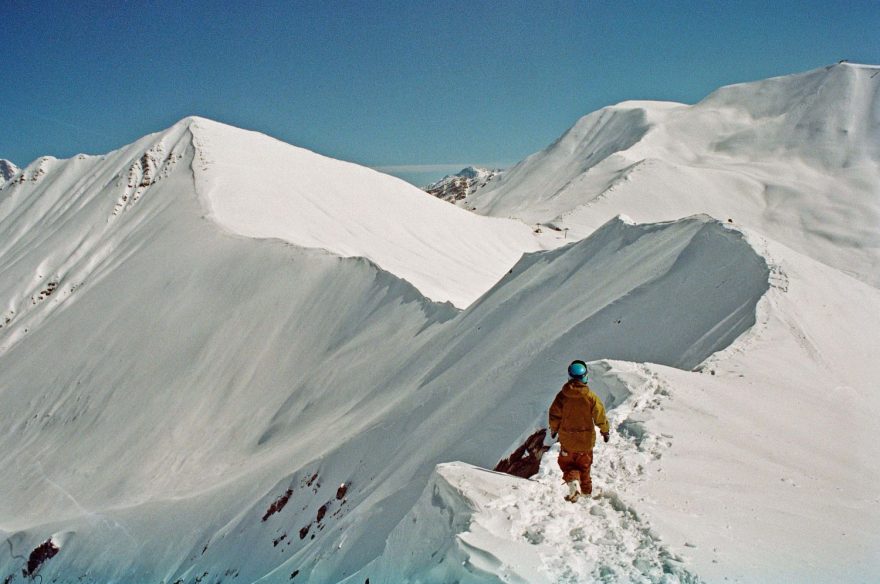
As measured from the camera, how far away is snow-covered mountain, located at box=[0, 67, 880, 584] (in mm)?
5543

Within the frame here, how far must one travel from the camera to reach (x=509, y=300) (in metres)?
18.2

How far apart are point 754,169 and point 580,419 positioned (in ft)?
197

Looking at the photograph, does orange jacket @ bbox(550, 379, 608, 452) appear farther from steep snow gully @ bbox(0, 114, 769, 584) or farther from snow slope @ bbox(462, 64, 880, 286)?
snow slope @ bbox(462, 64, 880, 286)

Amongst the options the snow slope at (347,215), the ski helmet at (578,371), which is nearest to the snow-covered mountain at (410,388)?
the snow slope at (347,215)

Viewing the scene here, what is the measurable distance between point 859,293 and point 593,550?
11098 mm

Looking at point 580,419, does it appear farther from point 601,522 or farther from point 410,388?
point 410,388

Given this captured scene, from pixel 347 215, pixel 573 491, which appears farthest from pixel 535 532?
pixel 347 215

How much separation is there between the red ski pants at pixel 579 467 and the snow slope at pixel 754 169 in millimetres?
38769

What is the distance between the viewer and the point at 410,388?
17.6 m

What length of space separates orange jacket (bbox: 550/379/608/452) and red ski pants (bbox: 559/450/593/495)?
73mm

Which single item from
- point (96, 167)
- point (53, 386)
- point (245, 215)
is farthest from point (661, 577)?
point (96, 167)

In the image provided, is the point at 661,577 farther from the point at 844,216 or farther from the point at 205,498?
the point at 844,216

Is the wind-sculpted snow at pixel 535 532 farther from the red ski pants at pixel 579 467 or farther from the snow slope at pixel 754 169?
the snow slope at pixel 754 169

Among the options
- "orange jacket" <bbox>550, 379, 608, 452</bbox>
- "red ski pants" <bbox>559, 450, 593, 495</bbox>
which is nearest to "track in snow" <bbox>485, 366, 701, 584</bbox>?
"red ski pants" <bbox>559, 450, 593, 495</bbox>
